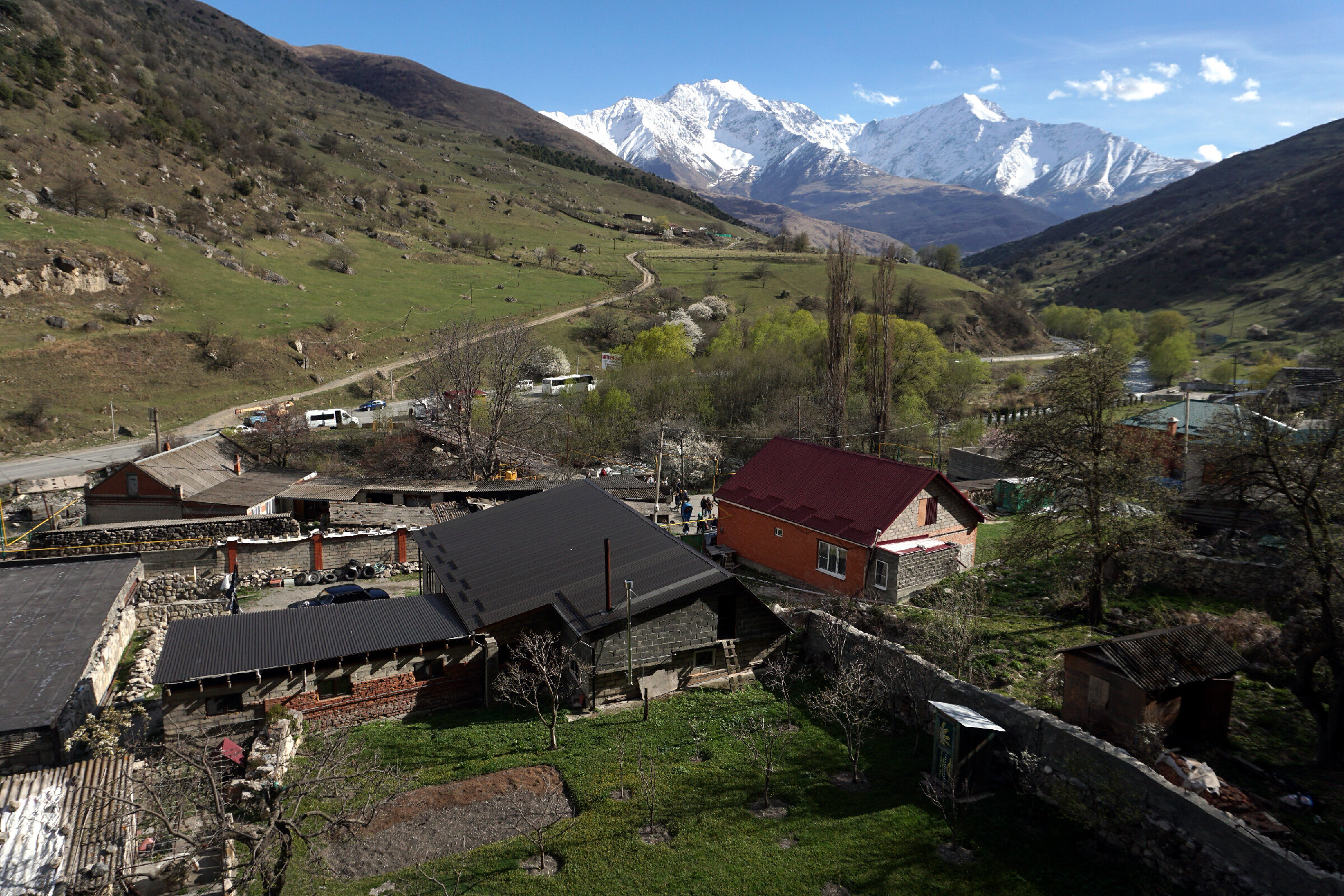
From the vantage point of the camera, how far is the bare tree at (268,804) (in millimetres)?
8883

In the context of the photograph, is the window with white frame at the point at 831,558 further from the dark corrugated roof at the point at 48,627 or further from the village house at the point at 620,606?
the dark corrugated roof at the point at 48,627

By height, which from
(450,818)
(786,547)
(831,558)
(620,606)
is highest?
(620,606)

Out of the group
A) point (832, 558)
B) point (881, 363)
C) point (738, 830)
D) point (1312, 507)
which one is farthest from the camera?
point (881, 363)

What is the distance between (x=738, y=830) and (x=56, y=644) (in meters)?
17.4

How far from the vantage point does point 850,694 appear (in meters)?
15.2

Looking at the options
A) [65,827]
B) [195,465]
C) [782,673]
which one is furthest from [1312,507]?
[195,465]

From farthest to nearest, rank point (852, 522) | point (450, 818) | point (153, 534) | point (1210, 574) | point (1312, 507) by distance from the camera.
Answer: point (153, 534)
point (852, 522)
point (1210, 574)
point (1312, 507)
point (450, 818)

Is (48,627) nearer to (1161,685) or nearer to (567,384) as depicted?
(1161,685)

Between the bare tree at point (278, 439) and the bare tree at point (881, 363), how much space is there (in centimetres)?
3932

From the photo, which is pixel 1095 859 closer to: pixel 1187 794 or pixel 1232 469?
pixel 1187 794

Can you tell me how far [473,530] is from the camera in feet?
80.7

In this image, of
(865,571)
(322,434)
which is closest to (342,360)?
(322,434)

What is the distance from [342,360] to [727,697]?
63237 mm

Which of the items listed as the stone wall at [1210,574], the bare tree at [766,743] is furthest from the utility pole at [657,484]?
the stone wall at [1210,574]
